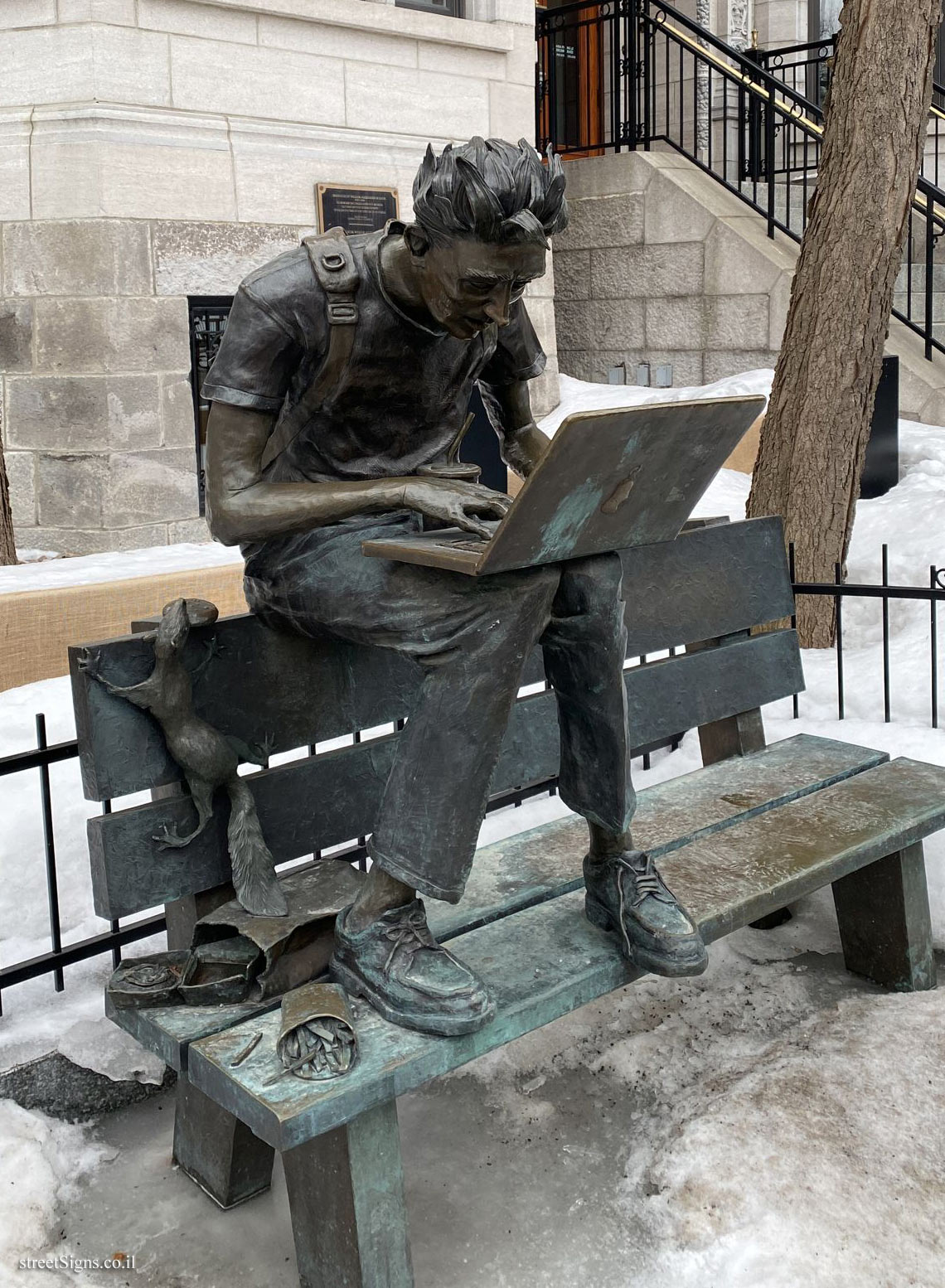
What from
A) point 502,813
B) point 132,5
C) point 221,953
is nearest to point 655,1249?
point 221,953

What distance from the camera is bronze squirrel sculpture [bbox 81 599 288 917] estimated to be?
9.18 ft

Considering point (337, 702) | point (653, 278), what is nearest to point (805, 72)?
point (653, 278)

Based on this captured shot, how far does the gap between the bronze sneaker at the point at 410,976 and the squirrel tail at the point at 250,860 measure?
0.18 meters

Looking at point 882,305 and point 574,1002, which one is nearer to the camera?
point 574,1002

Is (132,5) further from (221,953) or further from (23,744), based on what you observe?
(221,953)

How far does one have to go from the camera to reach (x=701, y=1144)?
301cm

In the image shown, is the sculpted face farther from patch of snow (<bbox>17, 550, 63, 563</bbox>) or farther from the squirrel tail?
patch of snow (<bbox>17, 550, 63, 563</bbox>)

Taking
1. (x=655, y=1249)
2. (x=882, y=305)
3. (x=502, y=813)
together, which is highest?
(x=882, y=305)

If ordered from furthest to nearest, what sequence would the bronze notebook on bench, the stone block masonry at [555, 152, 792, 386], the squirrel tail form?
the stone block masonry at [555, 152, 792, 386]
the squirrel tail
the bronze notebook on bench

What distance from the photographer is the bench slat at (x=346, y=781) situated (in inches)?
111

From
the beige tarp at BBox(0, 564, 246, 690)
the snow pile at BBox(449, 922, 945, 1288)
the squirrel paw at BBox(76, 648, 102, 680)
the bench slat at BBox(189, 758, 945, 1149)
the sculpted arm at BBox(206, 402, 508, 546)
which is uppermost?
the sculpted arm at BBox(206, 402, 508, 546)

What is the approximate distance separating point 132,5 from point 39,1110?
730cm

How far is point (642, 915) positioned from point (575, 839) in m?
0.74

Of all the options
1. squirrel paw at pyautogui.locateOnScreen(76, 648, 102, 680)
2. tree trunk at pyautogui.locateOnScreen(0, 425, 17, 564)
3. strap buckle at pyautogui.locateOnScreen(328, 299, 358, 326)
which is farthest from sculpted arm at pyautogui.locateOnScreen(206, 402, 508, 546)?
tree trunk at pyautogui.locateOnScreen(0, 425, 17, 564)
